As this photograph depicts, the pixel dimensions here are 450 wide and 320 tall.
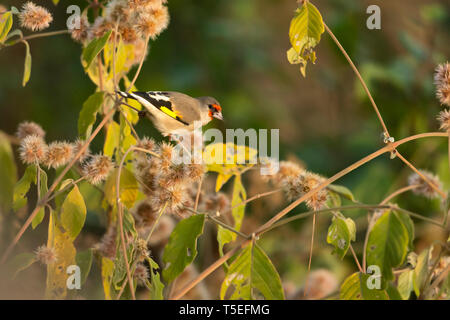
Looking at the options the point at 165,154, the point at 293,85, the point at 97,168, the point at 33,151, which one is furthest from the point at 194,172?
the point at 293,85

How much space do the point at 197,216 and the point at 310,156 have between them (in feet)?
6.20

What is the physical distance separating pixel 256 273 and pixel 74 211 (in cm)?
30

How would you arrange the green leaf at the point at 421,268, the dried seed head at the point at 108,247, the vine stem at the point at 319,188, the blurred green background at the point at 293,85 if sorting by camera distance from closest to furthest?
the vine stem at the point at 319,188
the green leaf at the point at 421,268
the dried seed head at the point at 108,247
the blurred green background at the point at 293,85

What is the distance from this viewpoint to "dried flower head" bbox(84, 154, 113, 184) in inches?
37.6

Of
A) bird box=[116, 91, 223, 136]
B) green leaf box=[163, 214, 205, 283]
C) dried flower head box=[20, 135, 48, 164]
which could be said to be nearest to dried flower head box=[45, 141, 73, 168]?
dried flower head box=[20, 135, 48, 164]

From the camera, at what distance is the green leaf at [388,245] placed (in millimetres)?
885

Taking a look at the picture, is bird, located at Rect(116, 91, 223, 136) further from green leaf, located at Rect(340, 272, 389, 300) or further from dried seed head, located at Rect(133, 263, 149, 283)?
green leaf, located at Rect(340, 272, 389, 300)

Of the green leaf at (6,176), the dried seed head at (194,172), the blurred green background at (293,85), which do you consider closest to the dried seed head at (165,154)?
the dried seed head at (194,172)

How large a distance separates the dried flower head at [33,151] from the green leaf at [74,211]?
0.29ft

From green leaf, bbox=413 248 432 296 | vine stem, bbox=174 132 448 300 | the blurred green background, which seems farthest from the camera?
the blurred green background

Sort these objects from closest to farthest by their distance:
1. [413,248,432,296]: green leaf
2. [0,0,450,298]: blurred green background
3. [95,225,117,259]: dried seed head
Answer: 1. [413,248,432,296]: green leaf
2. [95,225,117,259]: dried seed head
3. [0,0,450,298]: blurred green background

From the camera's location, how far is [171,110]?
3.41 ft

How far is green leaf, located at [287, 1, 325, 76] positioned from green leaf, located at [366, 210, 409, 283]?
262mm

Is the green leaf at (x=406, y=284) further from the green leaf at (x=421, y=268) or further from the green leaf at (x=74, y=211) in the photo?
the green leaf at (x=74, y=211)
